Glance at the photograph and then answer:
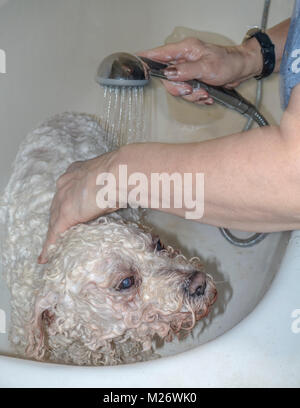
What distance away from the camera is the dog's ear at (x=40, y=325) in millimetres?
909

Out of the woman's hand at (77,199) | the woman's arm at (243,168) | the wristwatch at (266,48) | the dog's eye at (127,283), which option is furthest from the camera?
the wristwatch at (266,48)

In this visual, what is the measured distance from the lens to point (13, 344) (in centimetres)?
115

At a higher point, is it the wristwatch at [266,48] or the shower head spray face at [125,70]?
the wristwatch at [266,48]

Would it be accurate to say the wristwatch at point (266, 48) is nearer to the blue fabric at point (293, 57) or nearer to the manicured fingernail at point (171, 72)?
the manicured fingernail at point (171, 72)

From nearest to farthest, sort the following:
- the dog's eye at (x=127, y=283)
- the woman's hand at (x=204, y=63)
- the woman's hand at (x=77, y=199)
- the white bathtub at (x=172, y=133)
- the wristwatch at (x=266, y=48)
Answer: the white bathtub at (x=172, y=133)
the woman's hand at (x=77, y=199)
the dog's eye at (x=127, y=283)
the woman's hand at (x=204, y=63)
the wristwatch at (x=266, y=48)

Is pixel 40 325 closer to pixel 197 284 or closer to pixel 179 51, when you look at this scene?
pixel 197 284

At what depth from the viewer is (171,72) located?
1.05 metres

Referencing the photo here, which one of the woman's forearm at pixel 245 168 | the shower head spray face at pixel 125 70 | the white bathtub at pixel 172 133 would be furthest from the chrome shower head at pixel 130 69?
the white bathtub at pixel 172 133

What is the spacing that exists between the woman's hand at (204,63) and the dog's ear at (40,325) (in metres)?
0.52

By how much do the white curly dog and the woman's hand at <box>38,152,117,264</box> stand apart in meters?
0.03

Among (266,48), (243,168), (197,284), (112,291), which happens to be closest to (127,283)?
(112,291)

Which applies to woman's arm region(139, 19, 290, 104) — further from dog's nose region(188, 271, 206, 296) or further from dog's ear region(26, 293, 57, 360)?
dog's ear region(26, 293, 57, 360)

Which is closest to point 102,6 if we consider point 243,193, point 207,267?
point 207,267

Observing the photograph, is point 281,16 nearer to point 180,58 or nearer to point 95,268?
point 180,58
